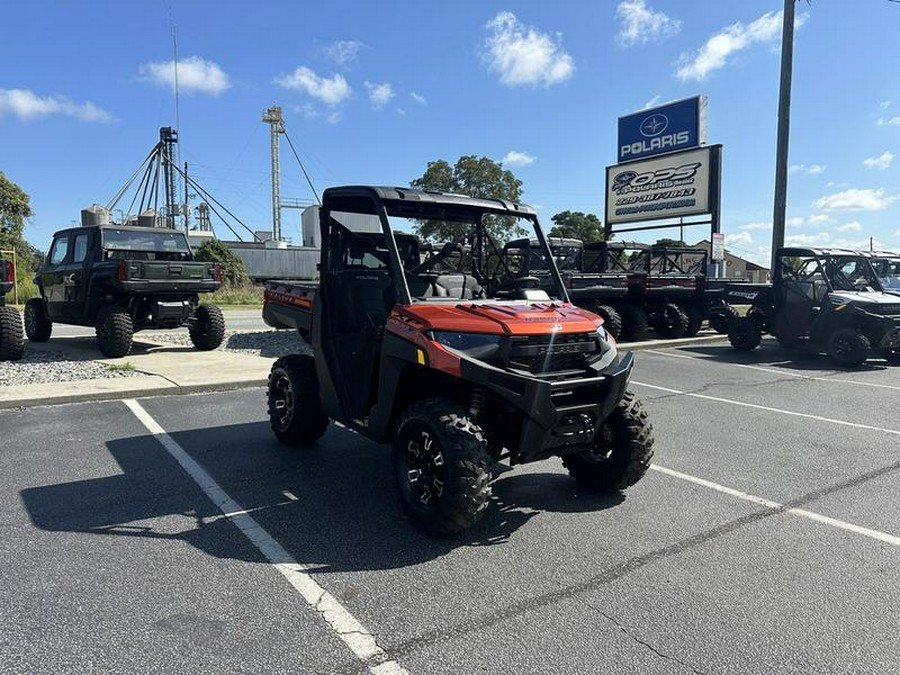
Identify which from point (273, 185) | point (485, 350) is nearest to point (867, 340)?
point (485, 350)

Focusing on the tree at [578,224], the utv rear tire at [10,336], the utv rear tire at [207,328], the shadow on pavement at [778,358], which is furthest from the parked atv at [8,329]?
the tree at [578,224]

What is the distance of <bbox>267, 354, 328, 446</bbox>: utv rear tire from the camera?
215 inches

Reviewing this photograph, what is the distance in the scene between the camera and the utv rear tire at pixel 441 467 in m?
3.56

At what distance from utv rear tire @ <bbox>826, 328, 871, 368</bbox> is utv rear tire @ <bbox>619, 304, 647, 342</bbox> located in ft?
13.9

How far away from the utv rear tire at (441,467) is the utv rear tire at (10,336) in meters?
8.51

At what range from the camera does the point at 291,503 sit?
14.4 ft

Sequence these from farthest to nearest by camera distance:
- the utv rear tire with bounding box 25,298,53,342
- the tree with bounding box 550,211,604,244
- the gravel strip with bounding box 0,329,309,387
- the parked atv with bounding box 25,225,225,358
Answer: the tree with bounding box 550,211,604,244 → the utv rear tire with bounding box 25,298,53,342 → the parked atv with bounding box 25,225,225,358 → the gravel strip with bounding box 0,329,309,387

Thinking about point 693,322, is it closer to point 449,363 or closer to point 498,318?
point 498,318

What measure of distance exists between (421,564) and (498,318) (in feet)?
4.88

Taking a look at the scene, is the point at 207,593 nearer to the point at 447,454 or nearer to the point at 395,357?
the point at 447,454

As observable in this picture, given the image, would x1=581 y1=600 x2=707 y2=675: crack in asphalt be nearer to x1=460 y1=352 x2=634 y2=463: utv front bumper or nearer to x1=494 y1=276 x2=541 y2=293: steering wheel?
x1=460 y1=352 x2=634 y2=463: utv front bumper

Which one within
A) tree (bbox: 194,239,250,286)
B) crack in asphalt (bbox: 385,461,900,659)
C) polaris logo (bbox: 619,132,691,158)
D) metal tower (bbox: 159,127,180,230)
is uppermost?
metal tower (bbox: 159,127,180,230)

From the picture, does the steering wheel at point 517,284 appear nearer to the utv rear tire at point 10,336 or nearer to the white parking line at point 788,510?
the white parking line at point 788,510

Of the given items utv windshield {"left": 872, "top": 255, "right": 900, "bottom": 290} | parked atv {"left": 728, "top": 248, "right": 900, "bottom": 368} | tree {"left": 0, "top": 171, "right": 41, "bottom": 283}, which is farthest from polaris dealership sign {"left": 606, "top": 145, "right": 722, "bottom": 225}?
tree {"left": 0, "top": 171, "right": 41, "bottom": 283}
